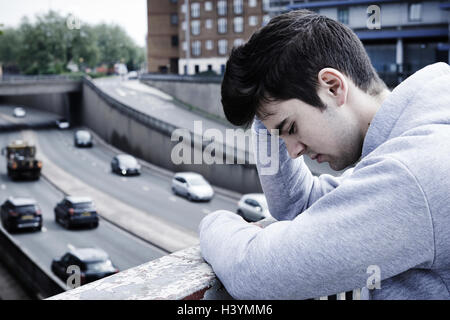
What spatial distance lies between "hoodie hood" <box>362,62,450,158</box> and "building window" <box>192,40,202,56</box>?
70.0m

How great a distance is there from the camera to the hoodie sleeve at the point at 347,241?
60.8 inches

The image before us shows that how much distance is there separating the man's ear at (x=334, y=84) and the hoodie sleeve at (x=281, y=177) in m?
0.54

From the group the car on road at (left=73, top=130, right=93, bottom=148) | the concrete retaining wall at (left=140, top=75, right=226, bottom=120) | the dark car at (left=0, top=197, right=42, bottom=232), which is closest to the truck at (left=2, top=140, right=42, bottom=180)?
the car on road at (left=73, top=130, right=93, bottom=148)

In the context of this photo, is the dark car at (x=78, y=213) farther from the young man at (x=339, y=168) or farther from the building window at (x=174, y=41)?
the building window at (x=174, y=41)

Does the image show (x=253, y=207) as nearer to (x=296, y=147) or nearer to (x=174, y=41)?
(x=296, y=147)

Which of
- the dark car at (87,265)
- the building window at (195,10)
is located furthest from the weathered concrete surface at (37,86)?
the dark car at (87,265)

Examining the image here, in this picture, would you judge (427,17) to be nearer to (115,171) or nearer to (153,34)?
(115,171)

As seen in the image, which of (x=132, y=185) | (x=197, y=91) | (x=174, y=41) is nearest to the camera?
(x=132, y=185)

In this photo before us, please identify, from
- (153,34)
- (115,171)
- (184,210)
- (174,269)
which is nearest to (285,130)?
(174,269)

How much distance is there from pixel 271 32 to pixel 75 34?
283 ft

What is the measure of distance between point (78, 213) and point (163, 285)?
2463 centimetres

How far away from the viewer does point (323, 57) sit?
1952 mm

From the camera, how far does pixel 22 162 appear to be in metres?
37.1

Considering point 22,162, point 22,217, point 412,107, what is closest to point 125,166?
point 22,162
